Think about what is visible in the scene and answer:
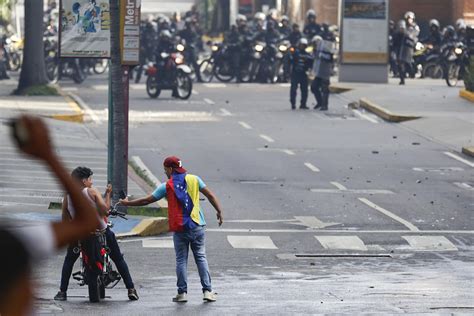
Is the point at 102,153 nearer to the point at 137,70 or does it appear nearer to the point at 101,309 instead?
the point at 101,309

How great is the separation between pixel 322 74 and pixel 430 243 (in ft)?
64.7

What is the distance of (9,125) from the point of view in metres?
3.35

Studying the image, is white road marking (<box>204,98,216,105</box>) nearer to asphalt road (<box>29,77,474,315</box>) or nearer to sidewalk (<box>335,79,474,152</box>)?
asphalt road (<box>29,77,474,315</box>)

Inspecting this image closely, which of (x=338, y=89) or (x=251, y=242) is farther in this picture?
(x=338, y=89)

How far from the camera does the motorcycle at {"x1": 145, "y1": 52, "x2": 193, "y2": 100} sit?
3875 centimetres

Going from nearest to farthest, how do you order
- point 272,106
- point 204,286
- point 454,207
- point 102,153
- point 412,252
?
point 204,286, point 412,252, point 454,207, point 102,153, point 272,106

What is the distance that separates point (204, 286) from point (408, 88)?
99.8ft

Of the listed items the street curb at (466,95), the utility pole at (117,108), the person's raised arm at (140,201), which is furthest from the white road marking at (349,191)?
Answer: the street curb at (466,95)

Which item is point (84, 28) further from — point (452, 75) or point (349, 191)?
point (452, 75)

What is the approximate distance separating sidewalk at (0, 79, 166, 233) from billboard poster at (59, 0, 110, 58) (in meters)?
1.41

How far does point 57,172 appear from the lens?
10.9 feet

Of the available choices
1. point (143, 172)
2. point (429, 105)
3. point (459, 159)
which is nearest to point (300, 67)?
point (429, 105)

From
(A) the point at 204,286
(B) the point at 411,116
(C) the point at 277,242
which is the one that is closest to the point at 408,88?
(B) the point at 411,116


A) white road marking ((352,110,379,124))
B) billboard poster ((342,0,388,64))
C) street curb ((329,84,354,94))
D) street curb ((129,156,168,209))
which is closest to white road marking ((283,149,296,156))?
street curb ((129,156,168,209))
